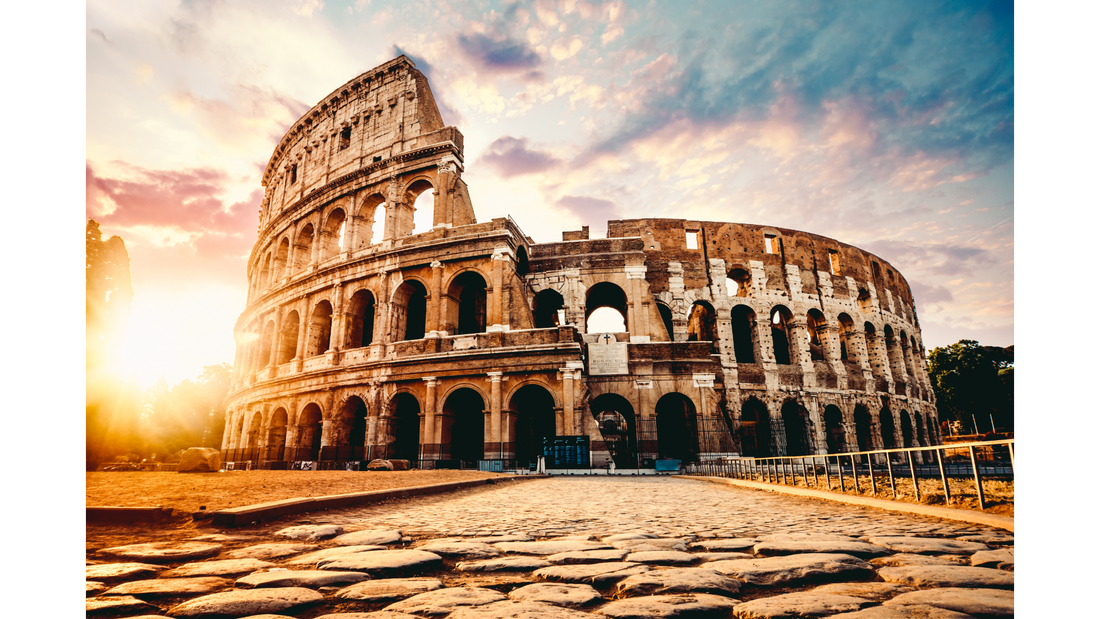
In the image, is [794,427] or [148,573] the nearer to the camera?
[148,573]

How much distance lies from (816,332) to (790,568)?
2439cm

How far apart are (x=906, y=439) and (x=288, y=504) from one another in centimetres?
2848

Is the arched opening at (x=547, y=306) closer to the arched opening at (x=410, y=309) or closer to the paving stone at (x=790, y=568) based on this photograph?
the arched opening at (x=410, y=309)

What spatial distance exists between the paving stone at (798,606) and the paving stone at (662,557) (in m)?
0.71

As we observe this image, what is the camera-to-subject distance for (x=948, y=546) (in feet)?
8.10

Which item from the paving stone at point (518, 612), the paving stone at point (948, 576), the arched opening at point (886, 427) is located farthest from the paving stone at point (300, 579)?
the arched opening at point (886, 427)

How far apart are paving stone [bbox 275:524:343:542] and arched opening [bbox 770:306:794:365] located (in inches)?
877

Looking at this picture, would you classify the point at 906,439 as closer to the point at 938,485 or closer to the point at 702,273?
the point at 702,273

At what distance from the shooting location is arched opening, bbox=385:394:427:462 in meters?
16.9

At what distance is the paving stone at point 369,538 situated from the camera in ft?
9.70

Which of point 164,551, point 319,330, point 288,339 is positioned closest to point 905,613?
point 164,551

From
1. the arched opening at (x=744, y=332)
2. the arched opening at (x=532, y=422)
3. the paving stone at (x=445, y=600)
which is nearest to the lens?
the paving stone at (x=445, y=600)

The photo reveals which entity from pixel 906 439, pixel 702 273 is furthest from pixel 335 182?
pixel 906 439

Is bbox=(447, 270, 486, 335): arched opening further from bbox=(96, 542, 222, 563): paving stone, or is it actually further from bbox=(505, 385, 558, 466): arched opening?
bbox=(96, 542, 222, 563): paving stone
